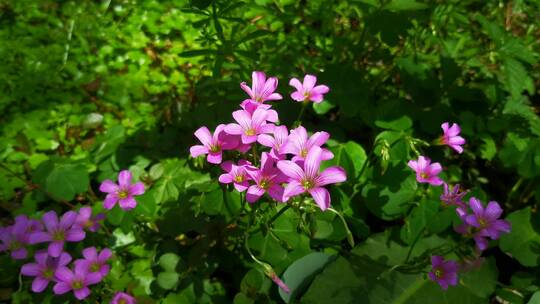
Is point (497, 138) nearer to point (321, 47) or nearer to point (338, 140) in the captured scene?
point (338, 140)

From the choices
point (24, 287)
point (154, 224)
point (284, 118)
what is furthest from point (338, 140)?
point (24, 287)

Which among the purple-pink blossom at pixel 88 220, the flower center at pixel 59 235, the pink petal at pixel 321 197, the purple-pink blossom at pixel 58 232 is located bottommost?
the purple-pink blossom at pixel 88 220

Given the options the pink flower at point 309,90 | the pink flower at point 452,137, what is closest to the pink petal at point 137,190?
the pink flower at point 309,90

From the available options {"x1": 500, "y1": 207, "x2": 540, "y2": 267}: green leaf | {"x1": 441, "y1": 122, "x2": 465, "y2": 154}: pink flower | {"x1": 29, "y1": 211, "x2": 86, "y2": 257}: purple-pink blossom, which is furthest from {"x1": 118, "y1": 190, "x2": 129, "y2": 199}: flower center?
{"x1": 500, "y1": 207, "x2": 540, "y2": 267}: green leaf

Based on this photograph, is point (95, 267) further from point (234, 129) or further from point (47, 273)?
point (234, 129)

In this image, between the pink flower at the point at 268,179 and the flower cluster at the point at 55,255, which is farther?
the flower cluster at the point at 55,255

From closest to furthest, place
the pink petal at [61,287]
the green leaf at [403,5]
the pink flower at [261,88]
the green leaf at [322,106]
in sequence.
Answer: the pink flower at [261,88] < the pink petal at [61,287] < the green leaf at [403,5] < the green leaf at [322,106]

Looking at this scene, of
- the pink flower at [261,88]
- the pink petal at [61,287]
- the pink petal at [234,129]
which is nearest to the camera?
the pink petal at [234,129]

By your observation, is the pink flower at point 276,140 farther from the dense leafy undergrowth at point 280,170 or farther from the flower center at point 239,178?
the flower center at point 239,178
